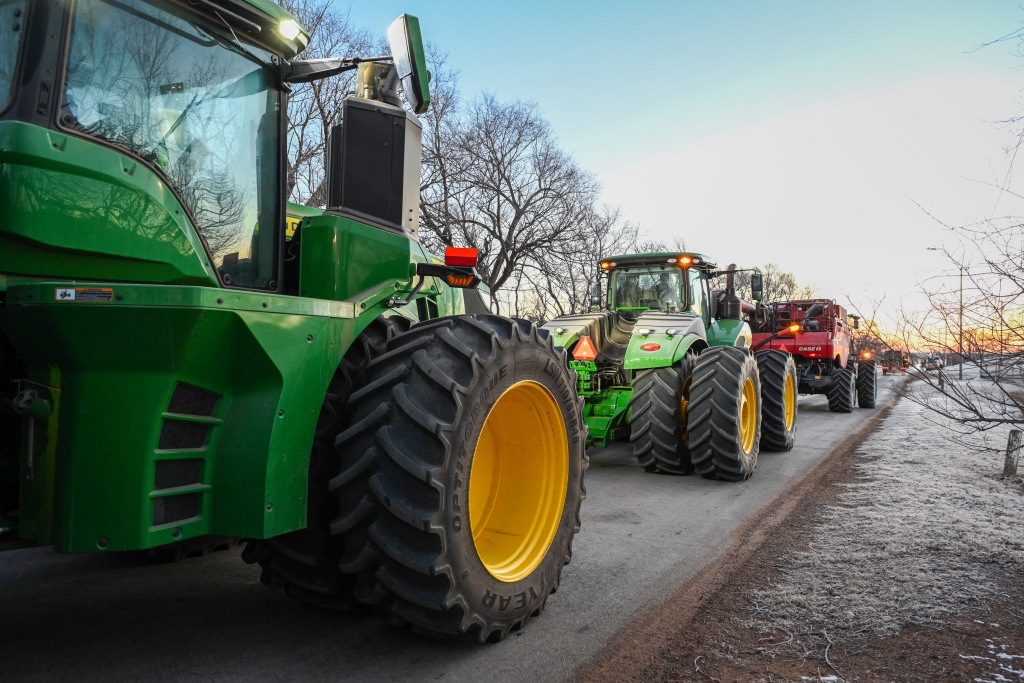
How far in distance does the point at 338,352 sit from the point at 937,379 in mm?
4260

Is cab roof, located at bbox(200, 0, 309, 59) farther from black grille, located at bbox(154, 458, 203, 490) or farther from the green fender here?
the green fender

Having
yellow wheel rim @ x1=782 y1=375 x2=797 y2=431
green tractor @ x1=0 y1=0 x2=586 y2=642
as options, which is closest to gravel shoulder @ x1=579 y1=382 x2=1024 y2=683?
green tractor @ x1=0 y1=0 x2=586 y2=642

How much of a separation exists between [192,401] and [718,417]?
5.49 metres

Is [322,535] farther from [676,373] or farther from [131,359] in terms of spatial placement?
[676,373]

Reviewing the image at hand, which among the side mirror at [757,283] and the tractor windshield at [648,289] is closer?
the tractor windshield at [648,289]

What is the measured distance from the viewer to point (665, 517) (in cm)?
568

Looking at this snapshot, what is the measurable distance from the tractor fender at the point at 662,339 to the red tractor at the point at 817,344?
7.32 meters

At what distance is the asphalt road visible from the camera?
2928 millimetres

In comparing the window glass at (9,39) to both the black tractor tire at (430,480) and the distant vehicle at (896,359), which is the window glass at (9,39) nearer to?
the black tractor tire at (430,480)

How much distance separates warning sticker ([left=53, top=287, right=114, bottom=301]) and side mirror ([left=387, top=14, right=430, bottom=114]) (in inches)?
58.5

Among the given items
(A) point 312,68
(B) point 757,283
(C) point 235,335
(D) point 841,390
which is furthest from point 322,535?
(D) point 841,390

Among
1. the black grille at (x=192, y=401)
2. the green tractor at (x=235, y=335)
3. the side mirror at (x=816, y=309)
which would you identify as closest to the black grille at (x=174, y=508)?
the green tractor at (x=235, y=335)

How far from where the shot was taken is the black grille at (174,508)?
2.41 metres

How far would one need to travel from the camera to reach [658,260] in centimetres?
959
